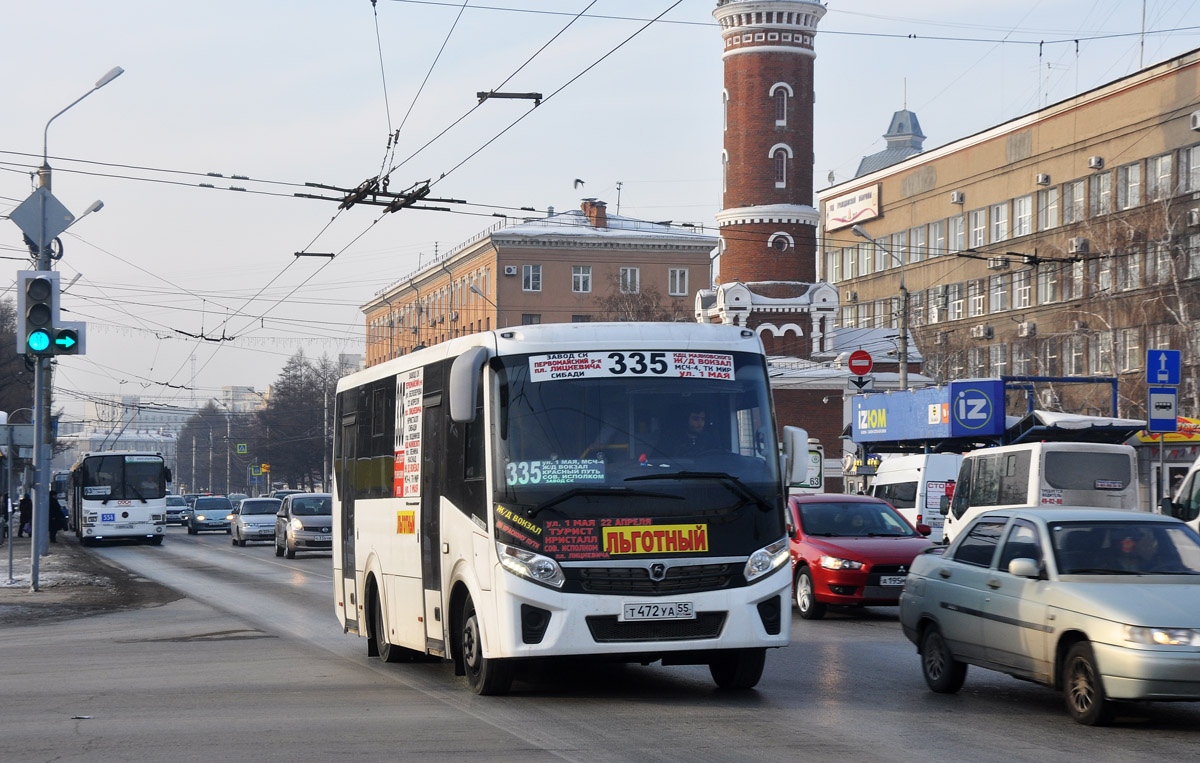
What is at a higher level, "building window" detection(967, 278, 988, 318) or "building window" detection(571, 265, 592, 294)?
"building window" detection(571, 265, 592, 294)

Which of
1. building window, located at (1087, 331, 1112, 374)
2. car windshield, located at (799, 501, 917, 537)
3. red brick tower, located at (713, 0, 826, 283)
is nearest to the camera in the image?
car windshield, located at (799, 501, 917, 537)

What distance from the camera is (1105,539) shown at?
10.0m

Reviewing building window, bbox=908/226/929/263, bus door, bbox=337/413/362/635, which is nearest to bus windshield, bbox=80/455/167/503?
bus door, bbox=337/413/362/635

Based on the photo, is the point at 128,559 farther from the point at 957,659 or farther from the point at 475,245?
the point at 475,245

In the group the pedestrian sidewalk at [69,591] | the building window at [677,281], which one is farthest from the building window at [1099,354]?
Answer: the pedestrian sidewalk at [69,591]

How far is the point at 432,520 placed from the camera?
11781mm

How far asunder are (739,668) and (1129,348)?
2066 inches

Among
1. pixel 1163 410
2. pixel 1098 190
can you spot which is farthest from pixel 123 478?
pixel 1098 190

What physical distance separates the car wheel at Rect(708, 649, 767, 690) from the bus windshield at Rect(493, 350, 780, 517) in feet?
3.59

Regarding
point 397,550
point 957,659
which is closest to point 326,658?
point 397,550

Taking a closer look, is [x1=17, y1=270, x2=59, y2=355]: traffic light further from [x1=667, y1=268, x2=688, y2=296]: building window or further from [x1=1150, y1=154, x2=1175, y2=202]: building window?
[x1=667, y1=268, x2=688, y2=296]: building window

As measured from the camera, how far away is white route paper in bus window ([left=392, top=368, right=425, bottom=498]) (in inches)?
484

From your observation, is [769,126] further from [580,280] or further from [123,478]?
[123,478]

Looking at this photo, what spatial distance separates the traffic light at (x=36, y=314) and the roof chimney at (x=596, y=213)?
75157 millimetres
